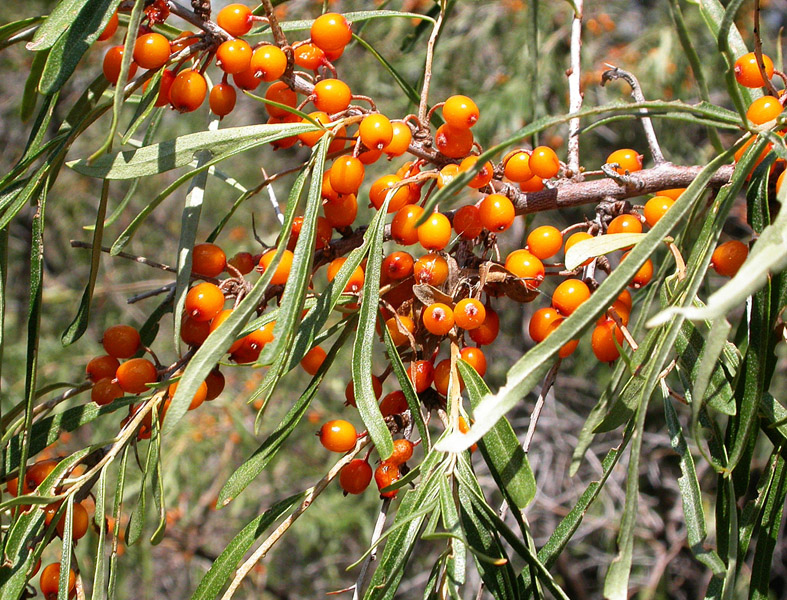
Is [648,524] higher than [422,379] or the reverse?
the reverse

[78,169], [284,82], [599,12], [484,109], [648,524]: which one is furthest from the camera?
[599,12]

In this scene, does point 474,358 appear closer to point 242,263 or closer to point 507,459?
point 507,459

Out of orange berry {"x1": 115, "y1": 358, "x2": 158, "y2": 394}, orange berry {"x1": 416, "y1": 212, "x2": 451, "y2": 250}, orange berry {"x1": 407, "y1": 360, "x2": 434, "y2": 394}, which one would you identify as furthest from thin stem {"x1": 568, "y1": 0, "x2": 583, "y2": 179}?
orange berry {"x1": 115, "y1": 358, "x2": 158, "y2": 394}

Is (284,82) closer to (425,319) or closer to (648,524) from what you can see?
(425,319)

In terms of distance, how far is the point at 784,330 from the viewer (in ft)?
1.98

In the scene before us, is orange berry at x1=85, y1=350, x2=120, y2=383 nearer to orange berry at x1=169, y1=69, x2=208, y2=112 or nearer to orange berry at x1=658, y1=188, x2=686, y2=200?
orange berry at x1=169, y1=69, x2=208, y2=112

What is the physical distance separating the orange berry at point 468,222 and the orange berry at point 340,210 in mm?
116

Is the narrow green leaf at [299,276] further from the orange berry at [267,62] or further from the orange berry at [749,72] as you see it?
the orange berry at [749,72]

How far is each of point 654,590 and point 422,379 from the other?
2373 millimetres

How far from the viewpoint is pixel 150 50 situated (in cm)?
61

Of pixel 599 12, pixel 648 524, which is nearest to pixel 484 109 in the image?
pixel 599 12

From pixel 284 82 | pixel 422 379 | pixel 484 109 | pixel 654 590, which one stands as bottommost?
pixel 654 590

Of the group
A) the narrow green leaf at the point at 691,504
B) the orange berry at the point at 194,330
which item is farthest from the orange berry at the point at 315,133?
the narrow green leaf at the point at 691,504

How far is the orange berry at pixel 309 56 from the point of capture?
729 millimetres
